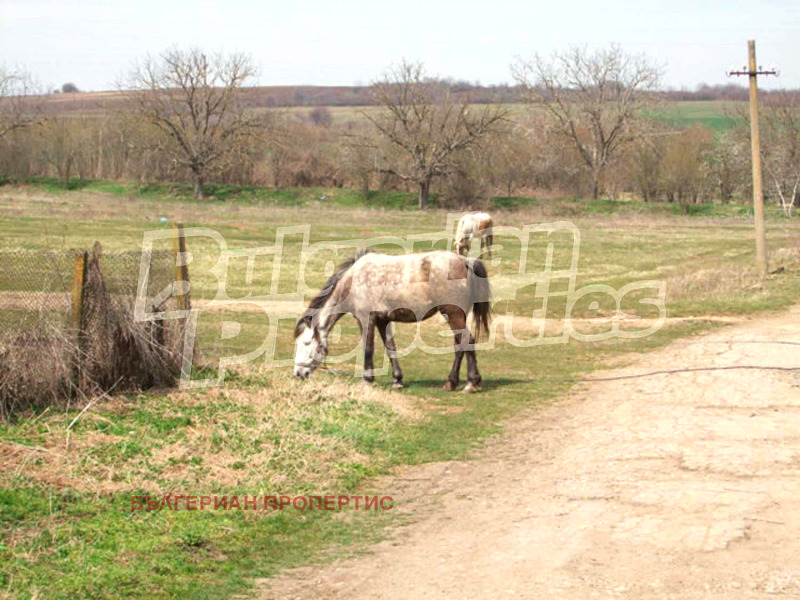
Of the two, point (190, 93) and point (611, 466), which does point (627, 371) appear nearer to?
point (611, 466)

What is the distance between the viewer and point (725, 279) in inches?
1061

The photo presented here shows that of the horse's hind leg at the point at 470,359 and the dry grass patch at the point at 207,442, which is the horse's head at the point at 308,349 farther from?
the horse's hind leg at the point at 470,359

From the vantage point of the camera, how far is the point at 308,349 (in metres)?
13.8

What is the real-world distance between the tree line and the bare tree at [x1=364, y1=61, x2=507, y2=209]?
90 mm

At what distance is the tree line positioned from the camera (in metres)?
59.4

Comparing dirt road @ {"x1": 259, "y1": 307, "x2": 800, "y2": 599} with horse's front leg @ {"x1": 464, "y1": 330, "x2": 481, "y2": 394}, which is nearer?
dirt road @ {"x1": 259, "y1": 307, "x2": 800, "y2": 599}

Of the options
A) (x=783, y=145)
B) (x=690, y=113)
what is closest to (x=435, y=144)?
(x=783, y=145)

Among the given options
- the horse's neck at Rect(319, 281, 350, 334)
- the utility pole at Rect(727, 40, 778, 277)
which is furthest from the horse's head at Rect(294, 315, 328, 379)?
the utility pole at Rect(727, 40, 778, 277)

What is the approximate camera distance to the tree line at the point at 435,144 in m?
59.4

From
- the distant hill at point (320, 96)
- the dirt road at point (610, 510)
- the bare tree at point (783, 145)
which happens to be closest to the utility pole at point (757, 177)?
the dirt road at point (610, 510)

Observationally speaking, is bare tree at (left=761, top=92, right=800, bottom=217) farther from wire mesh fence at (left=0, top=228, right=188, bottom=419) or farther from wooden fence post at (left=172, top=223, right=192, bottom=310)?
wire mesh fence at (left=0, top=228, right=188, bottom=419)

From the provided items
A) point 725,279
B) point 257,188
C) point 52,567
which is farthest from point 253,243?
point 52,567

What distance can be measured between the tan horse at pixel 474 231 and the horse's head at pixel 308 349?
18.0m

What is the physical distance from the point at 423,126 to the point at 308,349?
47333 mm
